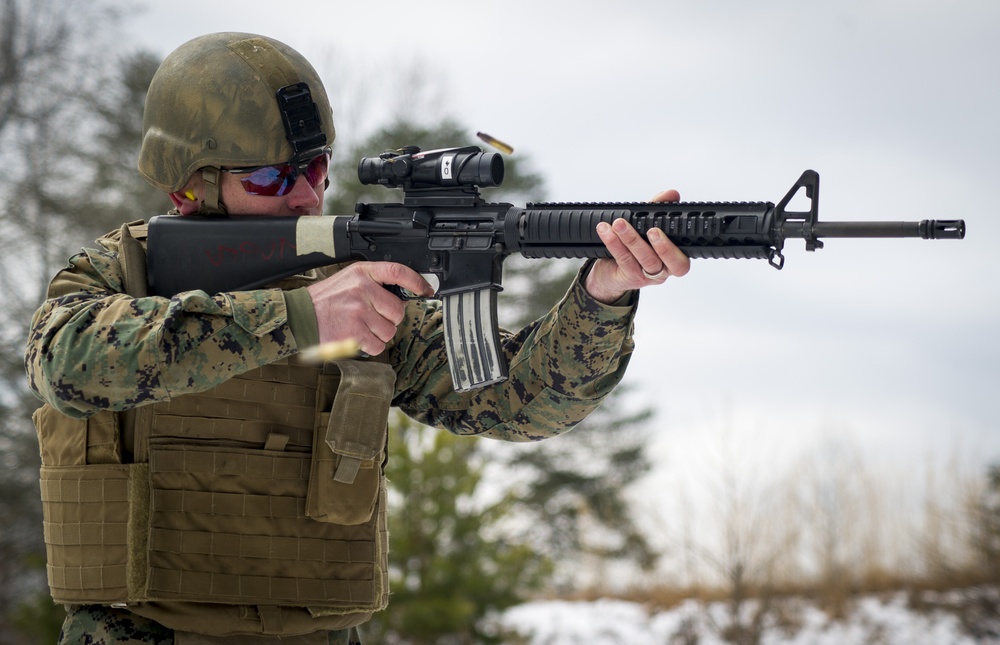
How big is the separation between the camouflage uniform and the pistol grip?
0.17 meters

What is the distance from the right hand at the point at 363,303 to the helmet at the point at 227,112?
554 mm

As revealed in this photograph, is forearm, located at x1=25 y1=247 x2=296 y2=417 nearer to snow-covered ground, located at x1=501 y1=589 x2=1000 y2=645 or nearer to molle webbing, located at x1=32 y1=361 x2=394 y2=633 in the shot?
molle webbing, located at x1=32 y1=361 x2=394 y2=633

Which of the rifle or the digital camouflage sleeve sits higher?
the rifle

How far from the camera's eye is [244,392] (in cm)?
287

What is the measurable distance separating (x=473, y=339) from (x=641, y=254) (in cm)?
60

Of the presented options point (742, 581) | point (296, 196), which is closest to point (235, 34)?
point (296, 196)

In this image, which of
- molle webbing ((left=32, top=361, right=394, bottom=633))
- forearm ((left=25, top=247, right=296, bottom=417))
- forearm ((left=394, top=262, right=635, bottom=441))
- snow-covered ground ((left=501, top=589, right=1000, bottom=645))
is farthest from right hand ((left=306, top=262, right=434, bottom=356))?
snow-covered ground ((left=501, top=589, right=1000, bottom=645))

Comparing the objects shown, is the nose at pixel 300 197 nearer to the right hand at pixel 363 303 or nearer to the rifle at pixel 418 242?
the rifle at pixel 418 242

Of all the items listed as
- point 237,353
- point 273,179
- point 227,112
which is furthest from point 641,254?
point 227,112

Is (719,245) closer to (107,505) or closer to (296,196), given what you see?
(296,196)

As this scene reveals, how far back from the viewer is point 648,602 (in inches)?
409

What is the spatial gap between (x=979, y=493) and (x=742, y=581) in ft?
8.17

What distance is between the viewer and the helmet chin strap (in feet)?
9.91

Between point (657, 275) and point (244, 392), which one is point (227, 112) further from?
point (657, 275)
